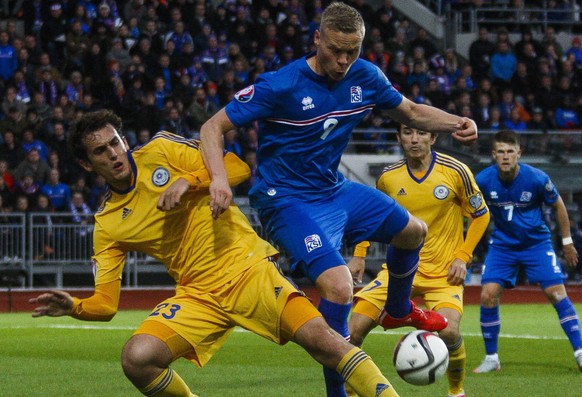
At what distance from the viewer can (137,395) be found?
9.45 m

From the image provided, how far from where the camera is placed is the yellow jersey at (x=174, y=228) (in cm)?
741

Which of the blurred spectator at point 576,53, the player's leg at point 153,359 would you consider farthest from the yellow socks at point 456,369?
the blurred spectator at point 576,53

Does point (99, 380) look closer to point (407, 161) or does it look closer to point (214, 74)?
point (407, 161)

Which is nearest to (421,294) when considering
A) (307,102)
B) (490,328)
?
(490,328)

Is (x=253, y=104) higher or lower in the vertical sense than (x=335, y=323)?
higher

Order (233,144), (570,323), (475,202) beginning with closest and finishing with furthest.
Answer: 1. (475,202)
2. (570,323)
3. (233,144)

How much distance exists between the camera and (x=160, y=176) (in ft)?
24.6

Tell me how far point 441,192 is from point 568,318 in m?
2.57

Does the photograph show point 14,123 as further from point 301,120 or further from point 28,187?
point 301,120

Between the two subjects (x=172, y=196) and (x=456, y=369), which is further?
(x=456, y=369)

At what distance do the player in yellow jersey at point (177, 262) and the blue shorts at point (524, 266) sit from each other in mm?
5074

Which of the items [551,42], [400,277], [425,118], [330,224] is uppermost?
[551,42]

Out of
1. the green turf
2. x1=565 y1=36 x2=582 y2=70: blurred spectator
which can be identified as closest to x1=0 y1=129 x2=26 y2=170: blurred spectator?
the green turf

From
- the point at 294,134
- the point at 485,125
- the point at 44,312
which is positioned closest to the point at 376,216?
the point at 294,134
